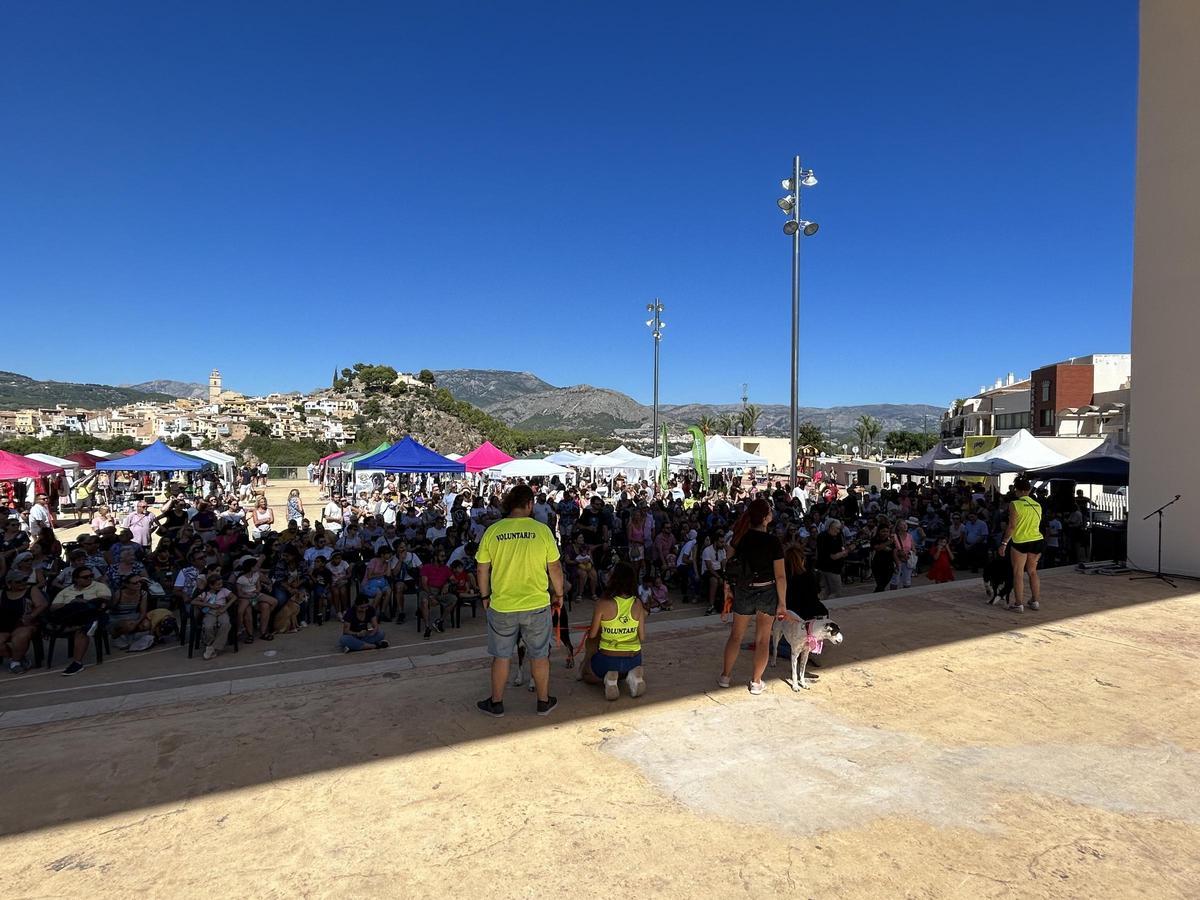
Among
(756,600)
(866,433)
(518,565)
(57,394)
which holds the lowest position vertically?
(756,600)

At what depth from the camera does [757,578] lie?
163 inches

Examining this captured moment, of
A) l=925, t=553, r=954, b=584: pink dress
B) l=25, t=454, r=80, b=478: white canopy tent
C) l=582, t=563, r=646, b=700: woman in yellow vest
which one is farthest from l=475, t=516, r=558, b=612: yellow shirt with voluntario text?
l=25, t=454, r=80, b=478: white canopy tent

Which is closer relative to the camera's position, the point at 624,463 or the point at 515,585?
the point at 515,585

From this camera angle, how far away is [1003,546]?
6.46 metres

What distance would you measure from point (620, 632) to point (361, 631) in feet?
12.6

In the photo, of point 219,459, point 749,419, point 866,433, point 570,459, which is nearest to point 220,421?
point 749,419

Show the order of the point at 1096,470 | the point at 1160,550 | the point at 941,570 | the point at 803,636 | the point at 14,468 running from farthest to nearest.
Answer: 1. the point at 14,468
2. the point at 1096,470
3. the point at 941,570
4. the point at 1160,550
5. the point at 803,636

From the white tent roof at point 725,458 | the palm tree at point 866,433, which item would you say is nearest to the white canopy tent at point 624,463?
the white tent roof at point 725,458

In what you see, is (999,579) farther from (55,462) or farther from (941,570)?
(55,462)

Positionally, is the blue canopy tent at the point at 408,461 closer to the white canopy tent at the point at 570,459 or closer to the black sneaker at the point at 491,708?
the white canopy tent at the point at 570,459

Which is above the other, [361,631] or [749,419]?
[749,419]

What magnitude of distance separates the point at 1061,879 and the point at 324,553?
8082 mm

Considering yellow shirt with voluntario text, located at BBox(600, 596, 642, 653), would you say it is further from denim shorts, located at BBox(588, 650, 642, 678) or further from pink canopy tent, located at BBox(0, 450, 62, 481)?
pink canopy tent, located at BBox(0, 450, 62, 481)

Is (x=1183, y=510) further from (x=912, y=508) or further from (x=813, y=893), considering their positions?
(x=813, y=893)
